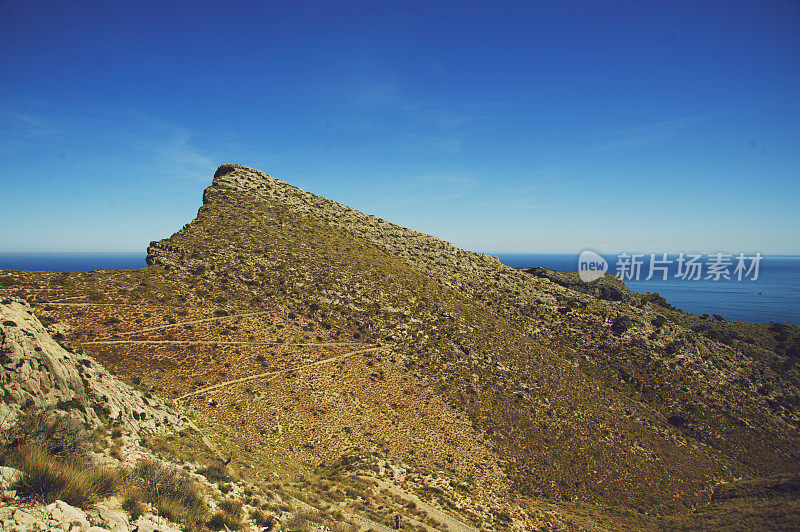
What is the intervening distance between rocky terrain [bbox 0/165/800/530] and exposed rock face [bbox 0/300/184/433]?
9 cm

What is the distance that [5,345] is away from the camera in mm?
10875

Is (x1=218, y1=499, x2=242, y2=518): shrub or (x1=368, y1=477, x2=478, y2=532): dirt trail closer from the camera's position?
(x1=218, y1=499, x2=242, y2=518): shrub

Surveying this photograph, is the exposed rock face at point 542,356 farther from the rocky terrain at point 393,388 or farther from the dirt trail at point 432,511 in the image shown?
the dirt trail at point 432,511

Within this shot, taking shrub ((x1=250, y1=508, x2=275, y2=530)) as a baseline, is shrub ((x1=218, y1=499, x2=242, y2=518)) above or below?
above

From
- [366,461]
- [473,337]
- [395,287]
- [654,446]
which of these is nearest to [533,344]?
[473,337]

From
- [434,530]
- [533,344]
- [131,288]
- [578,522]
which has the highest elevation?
[131,288]

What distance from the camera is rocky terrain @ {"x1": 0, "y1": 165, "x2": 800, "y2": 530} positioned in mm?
16156

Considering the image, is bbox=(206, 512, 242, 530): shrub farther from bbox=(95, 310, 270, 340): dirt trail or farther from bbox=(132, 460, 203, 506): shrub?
bbox=(95, 310, 270, 340): dirt trail

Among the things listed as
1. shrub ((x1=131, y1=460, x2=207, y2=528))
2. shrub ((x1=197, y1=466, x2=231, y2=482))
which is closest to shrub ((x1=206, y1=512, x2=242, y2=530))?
shrub ((x1=131, y1=460, x2=207, y2=528))

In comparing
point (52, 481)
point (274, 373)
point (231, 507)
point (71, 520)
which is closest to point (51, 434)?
point (52, 481)

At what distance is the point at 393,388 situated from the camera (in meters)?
27.5

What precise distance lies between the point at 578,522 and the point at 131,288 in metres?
34.7

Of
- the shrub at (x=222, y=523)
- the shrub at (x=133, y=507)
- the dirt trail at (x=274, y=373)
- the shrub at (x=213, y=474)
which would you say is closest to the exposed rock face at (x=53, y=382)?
the shrub at (x=213, y=474)

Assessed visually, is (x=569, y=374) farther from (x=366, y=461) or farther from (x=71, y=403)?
(x=71, y=403)
